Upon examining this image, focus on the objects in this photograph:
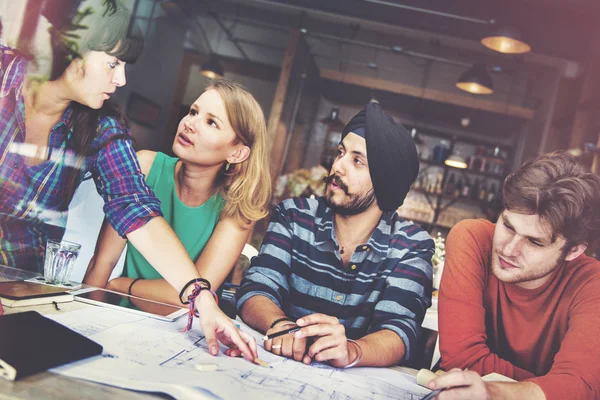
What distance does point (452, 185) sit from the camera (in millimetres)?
5621

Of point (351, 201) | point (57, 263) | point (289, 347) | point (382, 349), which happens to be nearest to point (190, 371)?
point (289, 347)

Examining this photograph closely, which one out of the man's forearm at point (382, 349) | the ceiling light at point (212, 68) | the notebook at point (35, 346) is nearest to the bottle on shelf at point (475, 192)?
the ceiling light at point (212, 68)

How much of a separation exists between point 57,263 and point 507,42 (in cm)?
315

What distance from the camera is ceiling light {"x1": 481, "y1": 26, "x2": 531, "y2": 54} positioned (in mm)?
3410

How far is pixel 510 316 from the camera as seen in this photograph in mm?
1608

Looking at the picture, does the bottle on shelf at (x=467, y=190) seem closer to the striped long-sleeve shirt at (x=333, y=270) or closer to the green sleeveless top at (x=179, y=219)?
the striped long-sleeve shirt at (x=333, y=270)

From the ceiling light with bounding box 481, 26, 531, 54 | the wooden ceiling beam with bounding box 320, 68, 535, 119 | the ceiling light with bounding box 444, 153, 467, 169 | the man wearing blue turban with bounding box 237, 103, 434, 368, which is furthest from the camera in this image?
the ceiling light with bounding box 444, 153, 467, 169

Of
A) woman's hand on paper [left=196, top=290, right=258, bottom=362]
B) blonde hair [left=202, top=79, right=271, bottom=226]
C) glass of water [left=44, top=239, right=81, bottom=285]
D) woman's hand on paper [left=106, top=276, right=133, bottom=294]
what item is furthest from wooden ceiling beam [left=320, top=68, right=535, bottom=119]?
woman's hand on paper [left=196, top=290, right=258, bottom=362]

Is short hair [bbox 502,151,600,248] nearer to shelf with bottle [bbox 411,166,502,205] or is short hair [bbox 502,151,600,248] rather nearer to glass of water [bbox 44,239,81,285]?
glass of water [bbox 44,239,81,285]

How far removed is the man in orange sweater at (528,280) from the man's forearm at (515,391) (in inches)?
8.5

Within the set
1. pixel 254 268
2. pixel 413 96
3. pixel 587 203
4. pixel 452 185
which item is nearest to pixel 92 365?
pixel 254 268

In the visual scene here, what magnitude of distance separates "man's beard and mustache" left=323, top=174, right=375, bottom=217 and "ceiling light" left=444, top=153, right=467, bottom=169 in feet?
12.9

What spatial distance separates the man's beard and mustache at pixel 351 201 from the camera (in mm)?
1774

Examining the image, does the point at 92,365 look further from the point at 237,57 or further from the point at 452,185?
the point at 452,185
